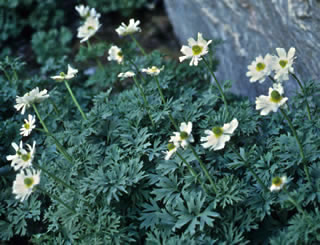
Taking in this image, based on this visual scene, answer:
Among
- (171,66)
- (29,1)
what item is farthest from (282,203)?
(29,1)

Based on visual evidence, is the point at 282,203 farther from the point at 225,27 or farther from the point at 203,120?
the point at 225,27

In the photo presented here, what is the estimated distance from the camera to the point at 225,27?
3.12 metres

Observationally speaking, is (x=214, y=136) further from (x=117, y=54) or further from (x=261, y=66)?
(x=117, y=54)

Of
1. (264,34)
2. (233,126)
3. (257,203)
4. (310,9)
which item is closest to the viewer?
(233,126)

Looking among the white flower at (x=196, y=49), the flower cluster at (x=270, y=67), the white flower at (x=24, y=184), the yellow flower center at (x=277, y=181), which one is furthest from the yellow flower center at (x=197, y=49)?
the white flower at (x=24, y=184)

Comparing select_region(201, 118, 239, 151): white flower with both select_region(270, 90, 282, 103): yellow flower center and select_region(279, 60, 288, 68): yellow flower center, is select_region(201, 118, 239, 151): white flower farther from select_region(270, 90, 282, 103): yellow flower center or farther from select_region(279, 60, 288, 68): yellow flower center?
select_region(279, 60, 288, 68): yellow flower center

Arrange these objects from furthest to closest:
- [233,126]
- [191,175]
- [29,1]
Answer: [29,1]
[191,175]
[233,126]

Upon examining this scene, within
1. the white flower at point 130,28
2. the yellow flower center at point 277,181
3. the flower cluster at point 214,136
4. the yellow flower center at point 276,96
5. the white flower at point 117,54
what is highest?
the yellow flower center at point 276,96

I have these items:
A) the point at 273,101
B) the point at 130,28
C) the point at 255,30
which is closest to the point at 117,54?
the point at 130,28

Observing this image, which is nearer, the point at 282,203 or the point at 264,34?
the point at 282,203

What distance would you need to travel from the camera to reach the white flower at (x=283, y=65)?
5.67 feet

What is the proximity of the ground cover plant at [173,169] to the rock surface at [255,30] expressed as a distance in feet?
0.71

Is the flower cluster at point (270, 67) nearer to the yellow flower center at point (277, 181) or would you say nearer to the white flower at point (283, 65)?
the white flower at point (283, 65)

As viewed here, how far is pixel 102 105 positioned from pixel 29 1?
8.96 ft
